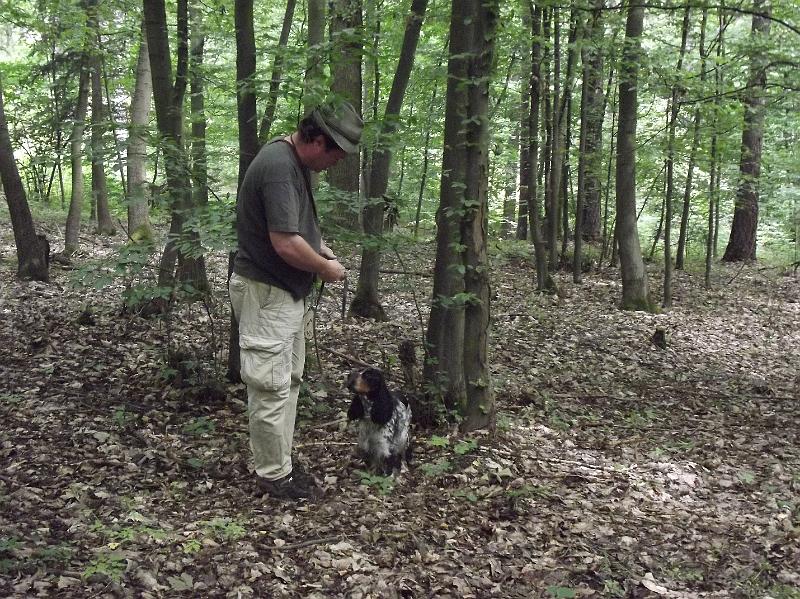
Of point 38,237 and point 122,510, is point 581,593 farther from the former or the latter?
point 38,237

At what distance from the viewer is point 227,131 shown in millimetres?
15188

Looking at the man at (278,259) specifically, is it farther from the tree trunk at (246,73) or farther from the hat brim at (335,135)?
the tree trunk at (246,73)

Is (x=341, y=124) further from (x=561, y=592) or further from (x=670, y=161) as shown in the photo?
(x=670, y=161)

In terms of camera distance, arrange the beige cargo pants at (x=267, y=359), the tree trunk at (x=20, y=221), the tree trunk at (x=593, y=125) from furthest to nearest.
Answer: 1. the tree trunk at (x=593, y=125)
2. the tree trunk at (x=20, y=221)
3. the beige cargo pants at (x=267, y=359)

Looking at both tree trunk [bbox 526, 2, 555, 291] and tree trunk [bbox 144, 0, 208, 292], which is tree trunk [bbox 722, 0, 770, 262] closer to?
tree trunk [bbox 526, 2, 555, 291]

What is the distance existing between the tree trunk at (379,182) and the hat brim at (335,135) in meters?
1.93

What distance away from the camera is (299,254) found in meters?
3.94

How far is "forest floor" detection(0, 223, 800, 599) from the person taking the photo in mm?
3566

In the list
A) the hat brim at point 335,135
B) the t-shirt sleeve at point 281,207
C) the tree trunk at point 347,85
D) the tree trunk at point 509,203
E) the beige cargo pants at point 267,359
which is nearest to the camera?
the t-shirt sleeve at point 281,207

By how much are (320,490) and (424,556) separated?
0.99m

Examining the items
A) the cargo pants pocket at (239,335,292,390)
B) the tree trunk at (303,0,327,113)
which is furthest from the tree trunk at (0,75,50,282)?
the cargo pants pocket at (239,335,292,390)

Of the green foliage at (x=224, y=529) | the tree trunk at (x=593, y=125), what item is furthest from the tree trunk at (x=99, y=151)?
the tree trunk at (x=593, y=125)

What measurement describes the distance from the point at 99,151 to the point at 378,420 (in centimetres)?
348

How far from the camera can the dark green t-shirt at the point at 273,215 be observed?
391cm
